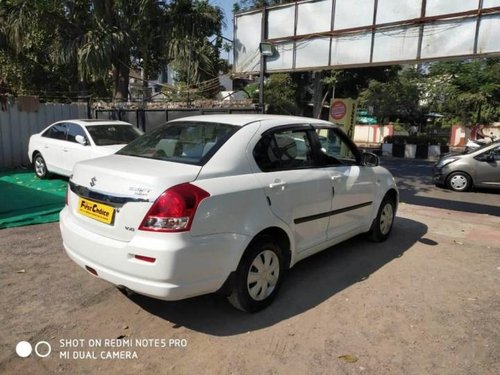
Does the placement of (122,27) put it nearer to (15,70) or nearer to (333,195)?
(15,70)

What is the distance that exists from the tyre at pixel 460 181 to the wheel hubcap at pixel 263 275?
895cm

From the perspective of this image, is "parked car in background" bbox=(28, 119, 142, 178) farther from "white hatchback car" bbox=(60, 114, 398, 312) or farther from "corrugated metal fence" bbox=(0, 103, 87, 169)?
"white hatchback car" bbox=(60, 114, 398, 312)

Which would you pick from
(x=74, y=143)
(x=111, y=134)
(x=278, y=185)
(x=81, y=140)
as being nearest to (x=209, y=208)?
(x=278, y=185)

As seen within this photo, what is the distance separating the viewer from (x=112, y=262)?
3.16m

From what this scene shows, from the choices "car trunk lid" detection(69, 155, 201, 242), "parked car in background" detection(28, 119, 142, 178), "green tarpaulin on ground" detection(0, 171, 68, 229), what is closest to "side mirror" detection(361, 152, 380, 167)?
"car trunk lid" detection(69, 155, 201, 242)

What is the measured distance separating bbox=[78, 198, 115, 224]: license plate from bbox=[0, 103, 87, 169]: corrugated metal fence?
380 inches

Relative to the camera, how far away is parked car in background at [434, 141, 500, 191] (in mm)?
10633

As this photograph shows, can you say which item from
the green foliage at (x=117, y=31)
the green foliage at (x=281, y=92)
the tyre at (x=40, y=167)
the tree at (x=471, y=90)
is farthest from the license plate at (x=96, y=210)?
the tree at (x=471, y=90)

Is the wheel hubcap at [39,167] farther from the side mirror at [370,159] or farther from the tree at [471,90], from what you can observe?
the tree at [471,90]

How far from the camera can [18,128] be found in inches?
468

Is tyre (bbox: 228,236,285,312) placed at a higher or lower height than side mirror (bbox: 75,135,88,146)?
lower

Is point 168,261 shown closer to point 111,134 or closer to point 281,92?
point 111,134

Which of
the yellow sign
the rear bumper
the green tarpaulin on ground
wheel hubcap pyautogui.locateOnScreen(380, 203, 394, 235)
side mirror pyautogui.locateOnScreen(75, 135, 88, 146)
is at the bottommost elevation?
the green tarpaulin on ground

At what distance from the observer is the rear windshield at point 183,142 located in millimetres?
3502
